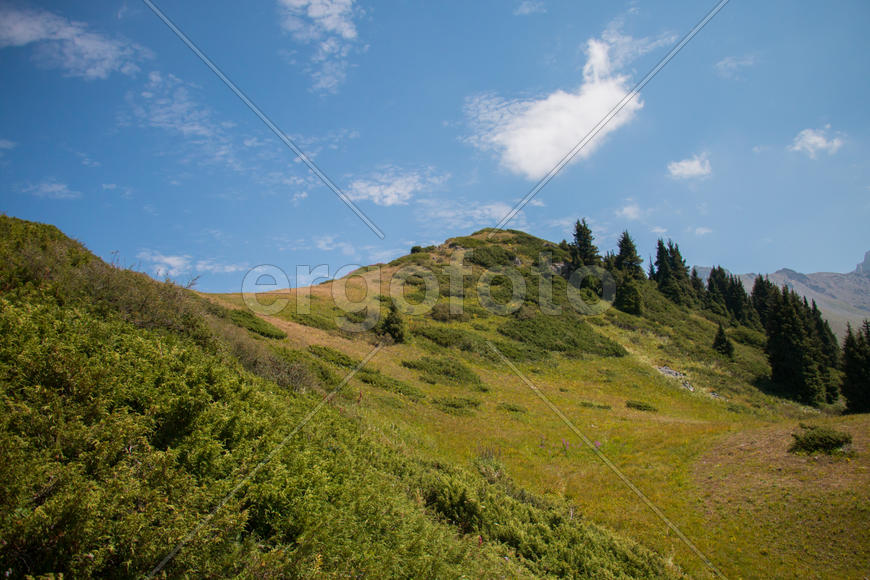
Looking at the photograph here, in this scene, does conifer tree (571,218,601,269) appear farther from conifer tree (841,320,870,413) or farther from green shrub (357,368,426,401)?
green shrub (357,368,426,401)

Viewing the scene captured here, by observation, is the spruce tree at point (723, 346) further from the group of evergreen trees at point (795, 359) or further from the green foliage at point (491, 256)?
the green foliage at point (491, 256)

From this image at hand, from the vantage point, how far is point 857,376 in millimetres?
30984

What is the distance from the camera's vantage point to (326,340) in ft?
84.1

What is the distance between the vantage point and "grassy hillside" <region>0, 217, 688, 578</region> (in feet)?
11.4

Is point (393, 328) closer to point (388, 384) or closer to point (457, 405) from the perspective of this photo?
point (388, 384)

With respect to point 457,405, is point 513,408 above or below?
below

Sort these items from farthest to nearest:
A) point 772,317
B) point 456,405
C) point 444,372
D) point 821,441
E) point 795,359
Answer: point 772,317
point 795,359
point 444,372
point 456,405
point 821,441

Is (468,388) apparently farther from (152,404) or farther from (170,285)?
(152,404)

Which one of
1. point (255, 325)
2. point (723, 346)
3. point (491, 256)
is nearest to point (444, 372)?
point (255, 325)

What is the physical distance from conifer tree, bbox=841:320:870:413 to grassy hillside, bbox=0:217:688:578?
31813 millimetres

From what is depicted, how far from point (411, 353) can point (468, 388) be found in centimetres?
592

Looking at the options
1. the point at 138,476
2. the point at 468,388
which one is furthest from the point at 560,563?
the point at 468,388

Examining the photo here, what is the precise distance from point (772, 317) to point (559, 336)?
26.5 meters

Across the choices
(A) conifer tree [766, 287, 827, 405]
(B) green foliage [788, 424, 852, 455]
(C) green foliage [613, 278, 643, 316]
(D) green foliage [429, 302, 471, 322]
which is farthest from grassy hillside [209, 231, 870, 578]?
(A) conifer tree [766, 287, 827, 405]
